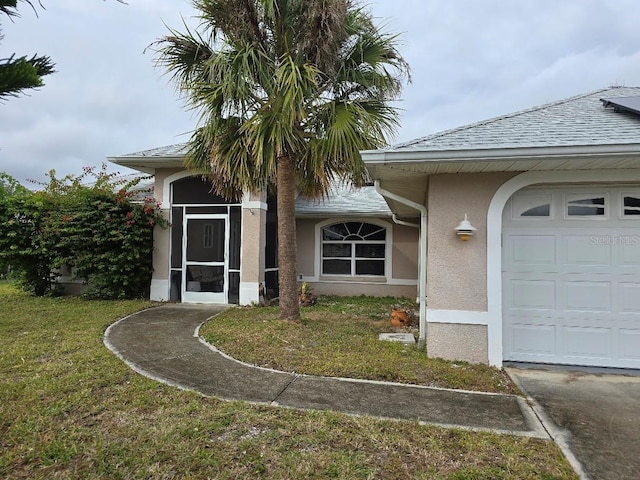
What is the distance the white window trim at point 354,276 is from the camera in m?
13.6

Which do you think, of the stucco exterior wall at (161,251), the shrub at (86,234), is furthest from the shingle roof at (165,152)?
the stucco exterior wall at (161,251)

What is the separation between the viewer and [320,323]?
834cm

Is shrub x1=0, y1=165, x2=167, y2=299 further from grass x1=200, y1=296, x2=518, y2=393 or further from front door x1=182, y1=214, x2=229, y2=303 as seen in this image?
grass x1=200, y1=296, x2=518, y2=393

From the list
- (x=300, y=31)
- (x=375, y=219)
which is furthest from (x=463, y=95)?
(x=300, y=31)

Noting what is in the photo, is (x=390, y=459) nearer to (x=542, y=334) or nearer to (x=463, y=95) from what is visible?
(x=542, y=334)

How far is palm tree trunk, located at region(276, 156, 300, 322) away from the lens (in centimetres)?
786

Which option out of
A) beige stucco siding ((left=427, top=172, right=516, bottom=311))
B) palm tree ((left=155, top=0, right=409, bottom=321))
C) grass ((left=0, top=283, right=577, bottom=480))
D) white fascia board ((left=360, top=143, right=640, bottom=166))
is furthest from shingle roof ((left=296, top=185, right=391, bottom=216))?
grass ((left=0, top=283, right=577, bottom=480))

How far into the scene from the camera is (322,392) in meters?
4.56

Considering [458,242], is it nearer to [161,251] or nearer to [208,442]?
[208,442]

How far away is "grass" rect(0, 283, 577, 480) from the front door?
648 centimetres

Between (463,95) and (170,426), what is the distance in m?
16.7

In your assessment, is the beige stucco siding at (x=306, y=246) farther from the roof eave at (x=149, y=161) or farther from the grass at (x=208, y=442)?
the grass at (x=208, y=442)

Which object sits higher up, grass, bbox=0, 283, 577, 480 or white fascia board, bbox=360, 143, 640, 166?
white fascia board, bbox=360, 143, 640, 166

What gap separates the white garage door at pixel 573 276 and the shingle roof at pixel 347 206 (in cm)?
741
